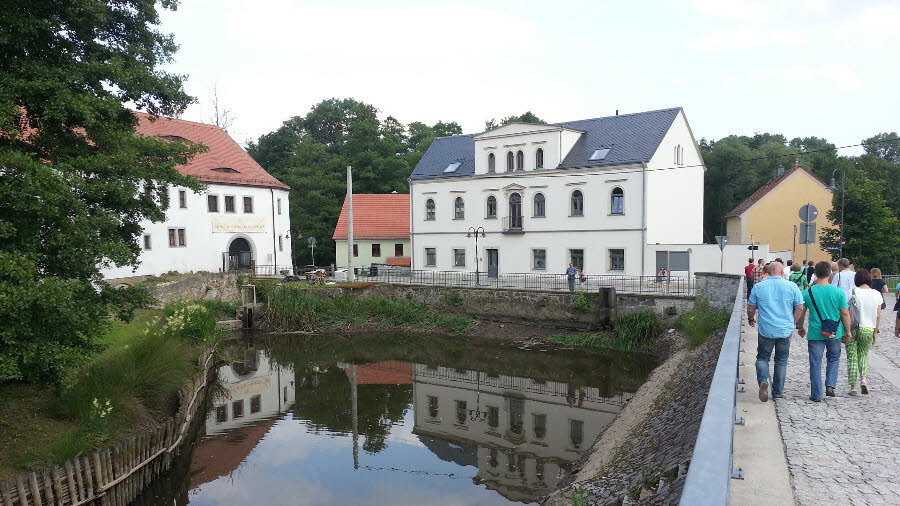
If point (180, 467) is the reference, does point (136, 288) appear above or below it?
above

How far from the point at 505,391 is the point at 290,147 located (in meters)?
46.4

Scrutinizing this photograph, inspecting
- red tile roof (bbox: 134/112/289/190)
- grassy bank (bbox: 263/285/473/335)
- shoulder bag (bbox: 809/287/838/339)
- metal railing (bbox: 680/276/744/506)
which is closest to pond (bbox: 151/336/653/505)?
grassy bank (bbox: 263/285/473/335)

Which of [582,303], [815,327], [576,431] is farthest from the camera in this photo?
[582,303]

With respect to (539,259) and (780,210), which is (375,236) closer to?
(539,259)

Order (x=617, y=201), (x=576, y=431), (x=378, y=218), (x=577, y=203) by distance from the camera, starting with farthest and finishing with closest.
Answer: (x=378, y=218), (x=577, y=203), (x=617, y=201), (x=576, y=431)

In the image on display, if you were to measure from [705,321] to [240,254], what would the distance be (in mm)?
28718

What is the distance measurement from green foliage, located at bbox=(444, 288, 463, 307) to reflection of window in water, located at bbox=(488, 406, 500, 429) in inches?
479

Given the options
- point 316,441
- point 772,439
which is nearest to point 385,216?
point 316,441

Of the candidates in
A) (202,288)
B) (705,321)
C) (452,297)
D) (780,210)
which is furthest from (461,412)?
(780,210)

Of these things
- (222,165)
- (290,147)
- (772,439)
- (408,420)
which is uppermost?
(290,147)

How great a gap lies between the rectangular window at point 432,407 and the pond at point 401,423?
2.4 inches

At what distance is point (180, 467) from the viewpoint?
500 inches

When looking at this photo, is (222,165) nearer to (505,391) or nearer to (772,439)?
(505,391)

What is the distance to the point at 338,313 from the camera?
2988 centimetres
